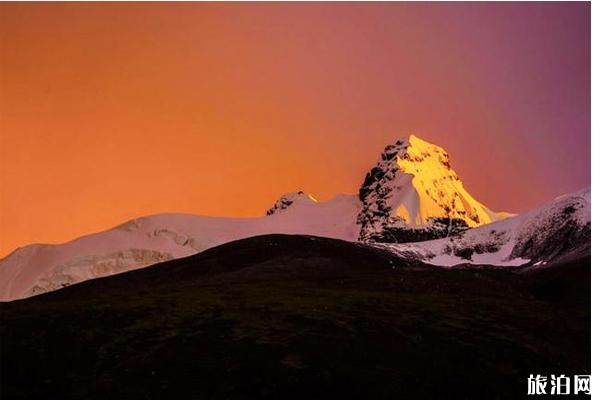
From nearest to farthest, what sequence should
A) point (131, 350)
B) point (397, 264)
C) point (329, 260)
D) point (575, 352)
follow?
point (131, 350), point (575, 352), point (329, 260), point (397, 264)

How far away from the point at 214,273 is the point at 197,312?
63.2m

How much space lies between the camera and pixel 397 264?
177250mm

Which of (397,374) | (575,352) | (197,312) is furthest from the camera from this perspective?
(197,312)

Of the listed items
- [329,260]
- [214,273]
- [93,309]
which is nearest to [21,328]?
[93,309]

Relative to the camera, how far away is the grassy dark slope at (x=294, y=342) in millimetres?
57875

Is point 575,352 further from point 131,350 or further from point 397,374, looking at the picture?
point 131,350

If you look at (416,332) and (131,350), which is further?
(416,332)

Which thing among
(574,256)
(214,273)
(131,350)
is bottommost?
(131,350)

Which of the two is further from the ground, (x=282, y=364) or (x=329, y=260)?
(x=329, y=260)

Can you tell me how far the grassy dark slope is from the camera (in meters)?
57.9

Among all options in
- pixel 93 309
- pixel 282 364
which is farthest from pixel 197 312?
pixel 282 364

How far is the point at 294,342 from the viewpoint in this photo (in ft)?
228

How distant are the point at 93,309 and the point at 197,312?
13838 millimetres

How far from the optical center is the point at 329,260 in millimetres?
160000
